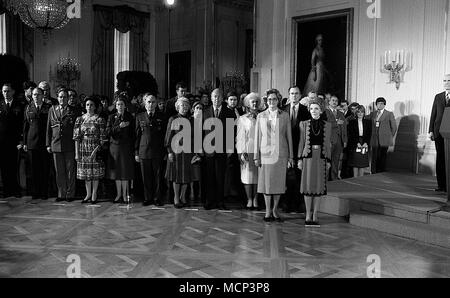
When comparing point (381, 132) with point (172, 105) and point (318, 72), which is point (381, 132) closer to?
point (318, 72)

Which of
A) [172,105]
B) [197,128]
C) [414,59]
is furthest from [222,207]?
[414,59]

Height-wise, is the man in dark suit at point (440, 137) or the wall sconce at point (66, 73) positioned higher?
the wall sconce at point (66, 73)

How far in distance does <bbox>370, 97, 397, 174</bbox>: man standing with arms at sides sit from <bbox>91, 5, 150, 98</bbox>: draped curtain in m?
8.92

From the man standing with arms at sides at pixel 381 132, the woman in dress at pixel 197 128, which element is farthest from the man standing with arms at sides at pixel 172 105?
Result: the man standing with arms at sides at pixel 381 132

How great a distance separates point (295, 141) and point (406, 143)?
3715 mm

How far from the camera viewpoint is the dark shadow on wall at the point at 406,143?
8.71 m

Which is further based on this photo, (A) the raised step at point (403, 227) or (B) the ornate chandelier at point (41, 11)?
(B) the ornate chandelier at point (41, 11)

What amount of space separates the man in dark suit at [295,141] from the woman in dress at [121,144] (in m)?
2.14

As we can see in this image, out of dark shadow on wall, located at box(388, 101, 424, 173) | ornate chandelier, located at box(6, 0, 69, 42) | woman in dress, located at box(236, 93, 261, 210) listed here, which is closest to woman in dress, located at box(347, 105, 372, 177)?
dark shadow on wall, located at box(388, 101, 424, 173)

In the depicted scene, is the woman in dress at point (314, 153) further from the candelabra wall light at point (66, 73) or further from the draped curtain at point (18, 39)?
the candelabra wall light at point (66, 73)

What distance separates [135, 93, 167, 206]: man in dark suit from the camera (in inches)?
258

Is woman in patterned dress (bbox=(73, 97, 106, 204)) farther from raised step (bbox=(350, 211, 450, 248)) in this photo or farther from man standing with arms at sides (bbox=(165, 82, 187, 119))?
raised step (bbox=(350, 211, 450, 248))
